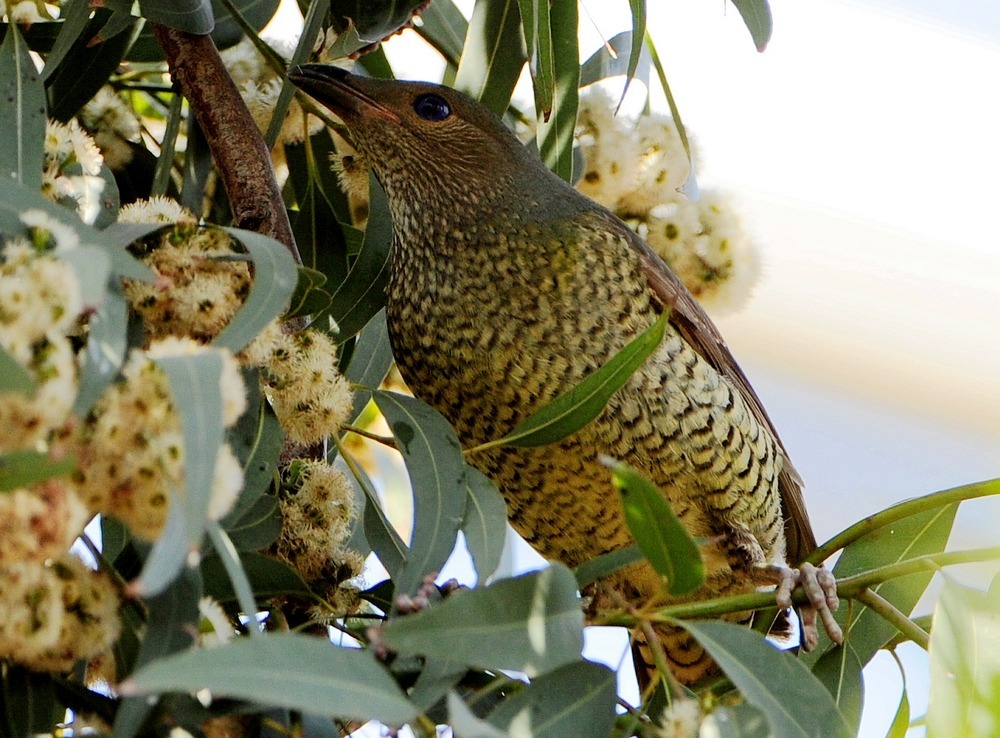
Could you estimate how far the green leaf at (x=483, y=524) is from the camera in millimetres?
1200

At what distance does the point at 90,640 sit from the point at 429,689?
248mm

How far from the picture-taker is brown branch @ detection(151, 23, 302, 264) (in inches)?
55.0

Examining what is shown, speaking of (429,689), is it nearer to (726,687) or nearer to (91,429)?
(91,429)

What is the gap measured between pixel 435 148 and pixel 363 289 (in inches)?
19.5

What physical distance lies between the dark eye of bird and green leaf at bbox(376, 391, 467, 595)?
731mm

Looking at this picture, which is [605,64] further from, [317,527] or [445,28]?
[317,527]

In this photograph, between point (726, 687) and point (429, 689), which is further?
point (726, 687)

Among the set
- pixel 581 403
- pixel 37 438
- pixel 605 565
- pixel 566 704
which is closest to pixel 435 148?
pixel 581 403

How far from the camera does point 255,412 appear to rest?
110 centimetres

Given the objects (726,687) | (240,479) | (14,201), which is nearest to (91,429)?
(240,479)

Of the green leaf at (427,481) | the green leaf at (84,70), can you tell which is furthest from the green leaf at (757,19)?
the green leaf at (84,70)

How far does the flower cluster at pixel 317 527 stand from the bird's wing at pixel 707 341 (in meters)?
0.75

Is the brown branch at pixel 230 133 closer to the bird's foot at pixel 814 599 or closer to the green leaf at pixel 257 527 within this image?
the green leaf at pixel 257 527

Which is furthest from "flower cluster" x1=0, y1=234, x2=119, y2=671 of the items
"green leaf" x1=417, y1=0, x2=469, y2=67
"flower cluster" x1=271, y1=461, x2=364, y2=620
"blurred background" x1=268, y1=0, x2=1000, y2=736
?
"blurred background" x1=268, y1=0, x2=1000, y2=736
